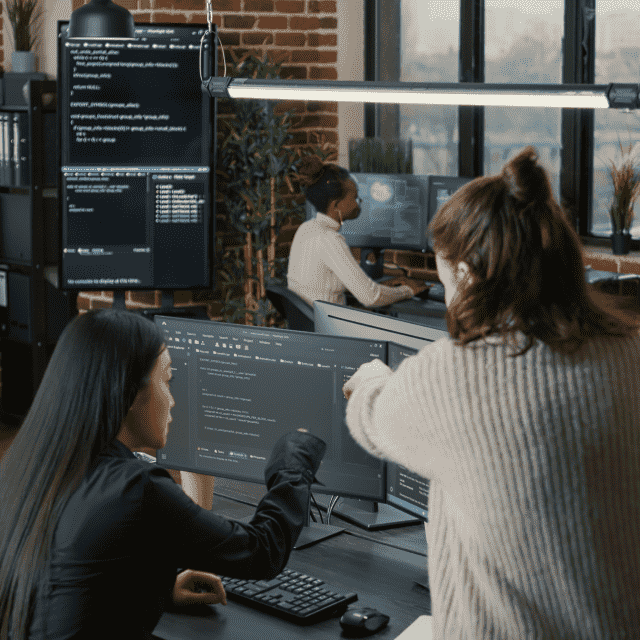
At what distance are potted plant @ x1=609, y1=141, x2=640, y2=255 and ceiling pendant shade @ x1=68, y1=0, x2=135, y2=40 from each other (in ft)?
7.46

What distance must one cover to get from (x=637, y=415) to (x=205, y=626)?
2.83ft

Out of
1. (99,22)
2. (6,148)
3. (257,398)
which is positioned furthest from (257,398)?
(6,148)

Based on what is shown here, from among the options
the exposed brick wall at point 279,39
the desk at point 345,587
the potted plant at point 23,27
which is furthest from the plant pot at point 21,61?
the desk at point 345,587

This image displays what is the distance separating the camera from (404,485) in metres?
1.94

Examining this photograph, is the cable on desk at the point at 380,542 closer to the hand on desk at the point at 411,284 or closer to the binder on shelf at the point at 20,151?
the hand on desk at the point at 411,284

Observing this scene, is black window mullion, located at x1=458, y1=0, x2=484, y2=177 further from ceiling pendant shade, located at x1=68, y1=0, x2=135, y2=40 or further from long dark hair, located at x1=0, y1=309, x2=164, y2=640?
long dark hair, located at x1=0, y1=309, x2=164, y2=640

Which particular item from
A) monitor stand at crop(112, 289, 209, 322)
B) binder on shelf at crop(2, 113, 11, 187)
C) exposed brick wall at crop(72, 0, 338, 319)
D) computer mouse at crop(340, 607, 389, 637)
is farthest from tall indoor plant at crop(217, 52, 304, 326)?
computer mouse at crop(340, 607, 389, 637)

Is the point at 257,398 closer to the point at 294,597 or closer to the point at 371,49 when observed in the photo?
the point at 294,597

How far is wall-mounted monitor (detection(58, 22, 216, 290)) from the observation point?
3838 millimetres

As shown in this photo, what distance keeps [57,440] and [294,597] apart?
59 centimetres

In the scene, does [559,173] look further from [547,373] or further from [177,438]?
[547,373]

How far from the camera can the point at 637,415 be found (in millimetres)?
1287

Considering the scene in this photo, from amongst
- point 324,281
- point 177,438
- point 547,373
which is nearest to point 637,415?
point 547,373

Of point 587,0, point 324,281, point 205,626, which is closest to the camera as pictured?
point 205,626
